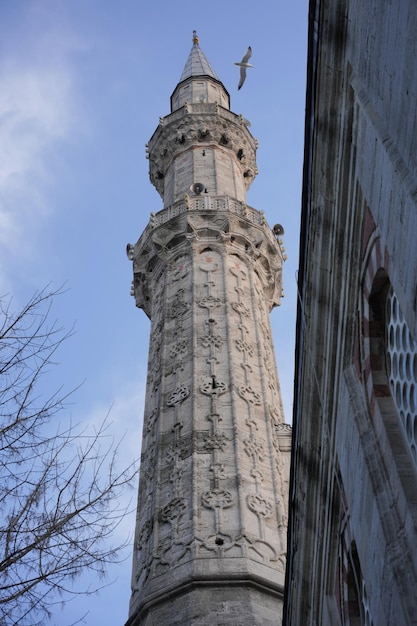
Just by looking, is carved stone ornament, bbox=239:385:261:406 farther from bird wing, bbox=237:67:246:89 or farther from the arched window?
the arched window

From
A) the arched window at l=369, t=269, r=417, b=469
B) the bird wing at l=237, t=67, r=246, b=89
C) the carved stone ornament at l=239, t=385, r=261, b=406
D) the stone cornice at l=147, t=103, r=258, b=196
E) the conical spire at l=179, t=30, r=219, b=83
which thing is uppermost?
the conical spire at l=179, t=30, r=219, b=83

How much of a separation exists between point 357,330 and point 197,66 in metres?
22.3

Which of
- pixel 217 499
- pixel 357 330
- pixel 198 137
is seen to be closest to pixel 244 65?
pixel 198 137

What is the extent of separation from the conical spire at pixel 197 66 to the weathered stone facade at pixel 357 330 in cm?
1983

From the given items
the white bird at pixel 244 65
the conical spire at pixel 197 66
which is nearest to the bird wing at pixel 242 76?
the white bird at pixel 244 65

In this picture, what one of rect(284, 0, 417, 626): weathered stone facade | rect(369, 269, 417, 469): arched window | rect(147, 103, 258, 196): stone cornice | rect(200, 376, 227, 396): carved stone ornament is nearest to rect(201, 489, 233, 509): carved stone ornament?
rect(200, 376, 227, 396): carved stone ornament

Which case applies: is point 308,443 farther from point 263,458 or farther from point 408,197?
point 263,458

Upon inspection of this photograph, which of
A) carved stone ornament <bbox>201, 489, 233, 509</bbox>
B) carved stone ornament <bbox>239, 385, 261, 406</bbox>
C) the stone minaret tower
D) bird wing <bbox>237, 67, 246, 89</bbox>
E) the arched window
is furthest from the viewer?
bird wing <bbox>237, 67, 246, 89</bbox>

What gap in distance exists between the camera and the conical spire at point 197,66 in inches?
1168

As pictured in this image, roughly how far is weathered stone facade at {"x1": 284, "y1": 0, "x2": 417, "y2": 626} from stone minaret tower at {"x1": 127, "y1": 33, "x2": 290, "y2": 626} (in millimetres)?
2610

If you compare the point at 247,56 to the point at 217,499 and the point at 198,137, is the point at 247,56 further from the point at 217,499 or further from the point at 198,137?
the point at 217,499

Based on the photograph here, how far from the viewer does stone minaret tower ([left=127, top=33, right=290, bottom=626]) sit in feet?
46.1

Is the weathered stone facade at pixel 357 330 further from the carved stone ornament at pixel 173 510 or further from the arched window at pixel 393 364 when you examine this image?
the carved stone ornament at pixel 173 510

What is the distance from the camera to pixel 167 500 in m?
15.7
